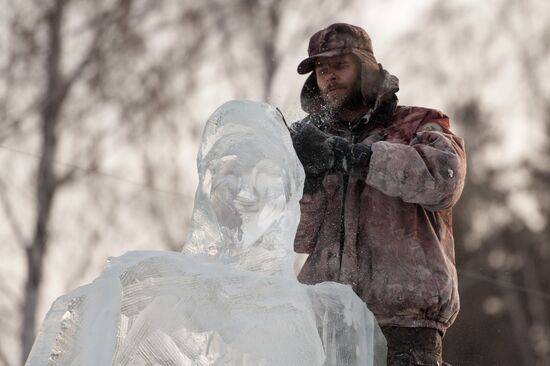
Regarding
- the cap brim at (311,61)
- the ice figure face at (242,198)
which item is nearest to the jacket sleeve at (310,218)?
the cap brim at (311,61)

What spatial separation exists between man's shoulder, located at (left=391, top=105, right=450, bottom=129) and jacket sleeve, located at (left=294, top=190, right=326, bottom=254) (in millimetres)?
305

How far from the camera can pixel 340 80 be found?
12.8 feet

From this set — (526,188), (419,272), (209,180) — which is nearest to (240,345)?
(209,180)

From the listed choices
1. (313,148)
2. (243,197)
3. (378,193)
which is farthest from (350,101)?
(243,197)

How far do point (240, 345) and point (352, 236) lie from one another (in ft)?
2.75

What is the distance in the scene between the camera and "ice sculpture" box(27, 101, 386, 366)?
291 centimetres

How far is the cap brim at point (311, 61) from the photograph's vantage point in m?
3.87

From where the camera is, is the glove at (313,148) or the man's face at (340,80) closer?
the glove at (313,148)

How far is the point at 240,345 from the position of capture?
9.61 feet

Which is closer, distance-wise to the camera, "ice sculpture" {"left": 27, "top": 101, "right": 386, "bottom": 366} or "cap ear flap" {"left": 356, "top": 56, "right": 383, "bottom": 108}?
"ice sculpture" {"left": 27, "top": 101, "right": 386, "bottom": 366}

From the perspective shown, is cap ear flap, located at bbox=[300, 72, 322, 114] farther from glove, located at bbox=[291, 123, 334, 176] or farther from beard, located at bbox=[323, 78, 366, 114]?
glove, located at bbox=[291, 123, 334, 176]

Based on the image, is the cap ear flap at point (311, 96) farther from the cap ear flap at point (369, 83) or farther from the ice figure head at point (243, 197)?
the ice figure head at point (243, 197)

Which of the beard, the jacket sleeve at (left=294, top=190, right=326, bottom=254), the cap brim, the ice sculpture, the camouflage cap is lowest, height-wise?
the ice sculpture

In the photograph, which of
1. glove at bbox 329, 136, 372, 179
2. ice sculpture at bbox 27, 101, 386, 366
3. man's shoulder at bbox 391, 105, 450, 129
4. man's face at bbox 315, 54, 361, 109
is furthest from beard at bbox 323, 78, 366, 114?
ice sculpture at bbox 27, 101, 386, 366
